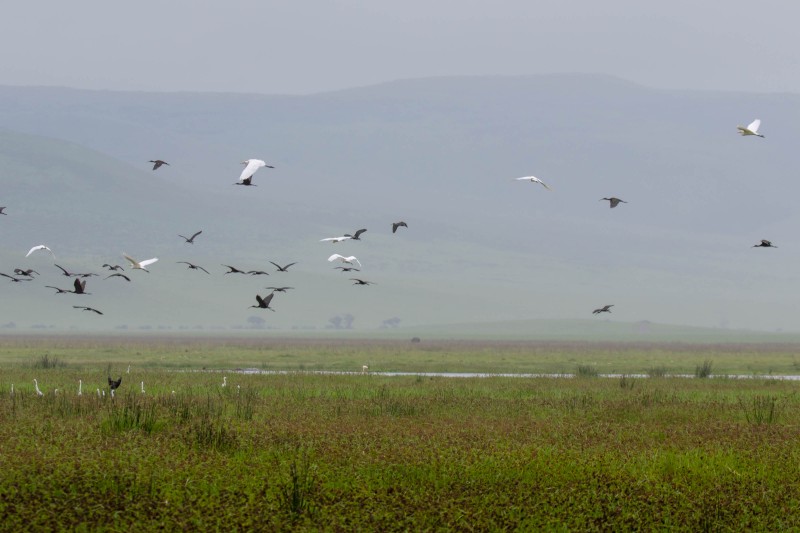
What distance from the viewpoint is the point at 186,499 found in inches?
666

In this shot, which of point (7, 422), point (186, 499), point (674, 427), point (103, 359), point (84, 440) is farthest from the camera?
point (103, 359)

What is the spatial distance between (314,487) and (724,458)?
7.66 m

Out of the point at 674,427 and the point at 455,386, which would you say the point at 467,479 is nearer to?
the point at 674,427

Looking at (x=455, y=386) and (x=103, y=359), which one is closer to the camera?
(x=455, y=386)

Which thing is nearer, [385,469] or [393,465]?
[385,469]

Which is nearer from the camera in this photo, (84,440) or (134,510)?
(134,510)

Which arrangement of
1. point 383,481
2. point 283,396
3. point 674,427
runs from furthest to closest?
1. point 283,396
2. point 674,427
3. point 383,481

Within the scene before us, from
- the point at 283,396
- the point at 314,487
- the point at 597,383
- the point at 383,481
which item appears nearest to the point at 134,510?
the point at 314,487

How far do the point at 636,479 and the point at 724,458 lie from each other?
8.98 feet

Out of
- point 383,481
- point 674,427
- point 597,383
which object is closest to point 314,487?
point 383,481

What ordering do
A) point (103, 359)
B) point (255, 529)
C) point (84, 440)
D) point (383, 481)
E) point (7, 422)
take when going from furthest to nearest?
point (103, 359) → point (7, 422) → point (84, 440) → point (383, 481) → point (255, 529)

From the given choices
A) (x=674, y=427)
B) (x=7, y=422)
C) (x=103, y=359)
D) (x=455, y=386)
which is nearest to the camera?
(x=7, y=422)

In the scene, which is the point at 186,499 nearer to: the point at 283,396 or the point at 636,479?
the point at 636,479

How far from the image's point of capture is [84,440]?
20891 mm
